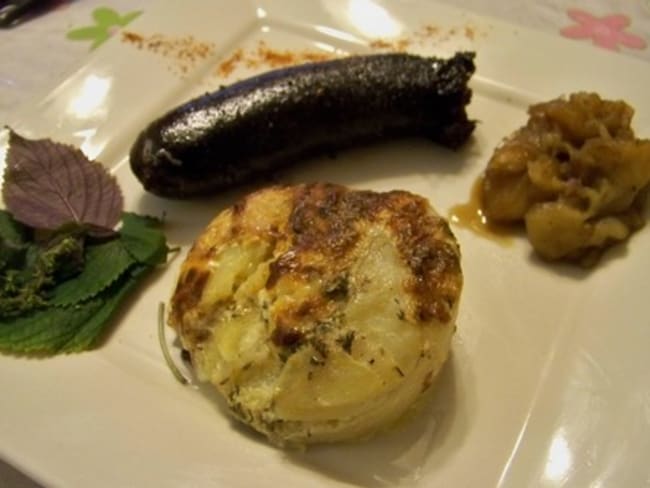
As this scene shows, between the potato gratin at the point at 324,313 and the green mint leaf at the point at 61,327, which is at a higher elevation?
the potato gratin at the point at 324,313

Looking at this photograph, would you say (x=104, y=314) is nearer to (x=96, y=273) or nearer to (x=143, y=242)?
(x=96, y=273)

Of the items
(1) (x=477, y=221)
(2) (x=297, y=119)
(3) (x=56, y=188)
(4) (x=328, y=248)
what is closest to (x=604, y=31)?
(1) (x=477, y=221)

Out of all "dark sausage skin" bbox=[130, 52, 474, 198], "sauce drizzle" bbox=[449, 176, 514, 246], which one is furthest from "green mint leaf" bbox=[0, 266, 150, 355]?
"sauce drizzle" bbox=[449, 176, 514, 246]

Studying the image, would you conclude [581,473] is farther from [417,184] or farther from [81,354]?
[81,354]

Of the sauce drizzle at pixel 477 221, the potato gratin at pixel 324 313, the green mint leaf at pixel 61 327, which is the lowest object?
the green mint leaf at pixel 61 327

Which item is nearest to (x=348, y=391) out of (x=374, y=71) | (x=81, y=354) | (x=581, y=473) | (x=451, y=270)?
(x=451, y=270)

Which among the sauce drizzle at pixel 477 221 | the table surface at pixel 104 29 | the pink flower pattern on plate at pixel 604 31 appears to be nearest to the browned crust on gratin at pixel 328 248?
the sauce drizzle at pixel 477 221

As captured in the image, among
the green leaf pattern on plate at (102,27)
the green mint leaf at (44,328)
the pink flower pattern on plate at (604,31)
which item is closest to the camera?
the green mint leaf at (44,328)

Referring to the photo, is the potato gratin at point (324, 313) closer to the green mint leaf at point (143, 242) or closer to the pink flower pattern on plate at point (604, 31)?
the green mint leaf at point (143, 242)
